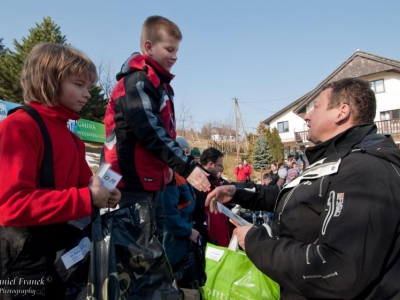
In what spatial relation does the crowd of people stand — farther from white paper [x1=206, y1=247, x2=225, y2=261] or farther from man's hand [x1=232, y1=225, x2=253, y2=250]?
white paper [x1=206, y1=247, x2=225, y2=261]

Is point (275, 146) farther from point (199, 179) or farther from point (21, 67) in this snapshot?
point (199, 179)

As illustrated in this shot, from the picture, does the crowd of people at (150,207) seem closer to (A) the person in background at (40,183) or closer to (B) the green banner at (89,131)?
(A) the person in background at (40,183)

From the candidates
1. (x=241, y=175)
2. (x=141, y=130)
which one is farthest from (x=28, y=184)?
(x=241, y=175)

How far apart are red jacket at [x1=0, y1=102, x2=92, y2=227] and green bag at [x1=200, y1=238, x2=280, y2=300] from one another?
122 centimetres

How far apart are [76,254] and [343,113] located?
176 centimetres

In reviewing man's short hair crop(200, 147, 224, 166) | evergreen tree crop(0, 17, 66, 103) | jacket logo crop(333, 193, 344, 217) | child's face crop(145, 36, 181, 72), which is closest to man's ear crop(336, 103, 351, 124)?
jacket logo crop(333, 193, 344, 217)

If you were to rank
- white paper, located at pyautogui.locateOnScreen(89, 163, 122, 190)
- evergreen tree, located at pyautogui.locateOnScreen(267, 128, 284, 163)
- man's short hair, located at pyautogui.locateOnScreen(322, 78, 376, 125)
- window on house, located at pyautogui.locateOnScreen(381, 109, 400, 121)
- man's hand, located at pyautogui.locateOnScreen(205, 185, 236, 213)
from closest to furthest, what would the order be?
1. white paper, located at pyautogui.locateOnScreen(89, 163, 122, 190)
2. man's short hair, located at pyautogui.locateOnScreen(322, 78, 376, 125)
3. man's hand, located at pyautogui.locateOnScreen(205, 185, 236, 213)
4. window on house, located at pyautogui.locateOnScreen(381, 109, 400, 121)
5. evergreen tree, located at pyautogui.locateOnScreen(267, 128, 284, 163)

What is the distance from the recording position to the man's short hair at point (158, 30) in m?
2.82

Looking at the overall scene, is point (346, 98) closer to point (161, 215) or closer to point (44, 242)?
point (161, 215)

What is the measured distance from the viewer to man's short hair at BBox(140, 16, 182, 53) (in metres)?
2.82

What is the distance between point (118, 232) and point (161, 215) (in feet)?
3.28

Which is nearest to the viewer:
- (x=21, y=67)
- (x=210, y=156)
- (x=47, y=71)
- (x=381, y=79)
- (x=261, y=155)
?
(x=47, y=71)

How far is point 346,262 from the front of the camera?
1.44m

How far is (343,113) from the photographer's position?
2117 millimetres
